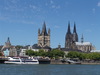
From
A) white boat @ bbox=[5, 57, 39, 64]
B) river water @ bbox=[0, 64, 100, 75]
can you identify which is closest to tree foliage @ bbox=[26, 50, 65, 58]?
white boat @ bbox=[5, 57, 39, 64]

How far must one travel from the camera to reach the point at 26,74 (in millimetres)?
61125

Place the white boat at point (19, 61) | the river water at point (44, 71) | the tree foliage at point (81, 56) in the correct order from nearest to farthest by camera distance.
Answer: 1. the river water at point (44, 71)
2. the white boat at point (19, 61)
3. the tree foliage at point (81, 56)

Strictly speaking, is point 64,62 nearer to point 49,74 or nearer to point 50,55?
point 50,55

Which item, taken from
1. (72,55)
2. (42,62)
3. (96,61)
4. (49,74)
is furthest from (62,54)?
(49,74)

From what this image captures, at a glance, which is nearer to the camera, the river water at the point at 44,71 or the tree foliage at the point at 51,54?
the river water at the point at 44,71

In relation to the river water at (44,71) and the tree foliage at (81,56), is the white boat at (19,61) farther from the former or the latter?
the tree foliage at (81,56)

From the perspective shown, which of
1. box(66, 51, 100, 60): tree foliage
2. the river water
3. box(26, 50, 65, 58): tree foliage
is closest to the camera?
the river water

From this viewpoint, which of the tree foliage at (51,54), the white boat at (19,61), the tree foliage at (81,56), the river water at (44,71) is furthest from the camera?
the tree foliage at (81,56)

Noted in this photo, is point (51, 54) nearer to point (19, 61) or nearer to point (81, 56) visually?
point (81, 56)

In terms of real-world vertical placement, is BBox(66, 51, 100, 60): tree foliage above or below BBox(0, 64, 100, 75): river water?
above

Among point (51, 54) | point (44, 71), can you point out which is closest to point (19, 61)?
point (51, 54)

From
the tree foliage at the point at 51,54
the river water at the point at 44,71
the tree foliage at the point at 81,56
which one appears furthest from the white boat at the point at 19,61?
the tree foliage at the point at 81,56

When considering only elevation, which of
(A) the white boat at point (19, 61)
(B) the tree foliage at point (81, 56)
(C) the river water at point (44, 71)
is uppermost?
(B) the tree foliage at point (81, 56)

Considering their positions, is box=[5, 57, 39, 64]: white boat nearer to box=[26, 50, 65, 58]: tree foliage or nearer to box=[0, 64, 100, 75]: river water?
box=[26, 50, 65, 58]: tree foliage
